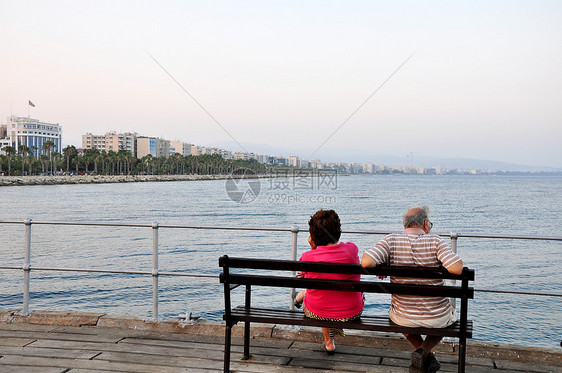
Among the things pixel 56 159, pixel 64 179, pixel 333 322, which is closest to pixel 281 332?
pixel 333 322

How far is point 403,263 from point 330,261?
63 cm

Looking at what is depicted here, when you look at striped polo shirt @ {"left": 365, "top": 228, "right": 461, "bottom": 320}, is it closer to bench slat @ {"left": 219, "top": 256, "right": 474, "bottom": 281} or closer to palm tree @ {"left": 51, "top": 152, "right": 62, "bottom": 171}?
bench slat @ {"left": 219, "top": 256, "right": 474, "bottom": 281}

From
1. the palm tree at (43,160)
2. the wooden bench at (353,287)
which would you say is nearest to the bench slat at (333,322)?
the wooden bench at (353,287)

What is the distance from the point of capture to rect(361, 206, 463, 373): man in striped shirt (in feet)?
14.0

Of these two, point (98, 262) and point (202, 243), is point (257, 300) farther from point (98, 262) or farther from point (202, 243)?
point (202, 243)

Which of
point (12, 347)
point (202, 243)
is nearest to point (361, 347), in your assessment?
point (12, 347)

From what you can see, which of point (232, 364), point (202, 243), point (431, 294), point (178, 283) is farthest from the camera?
point (202, 243)

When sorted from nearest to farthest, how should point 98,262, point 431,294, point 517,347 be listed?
point 431,294, point 517,347, point 98,262

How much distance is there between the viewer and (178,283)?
2258cm

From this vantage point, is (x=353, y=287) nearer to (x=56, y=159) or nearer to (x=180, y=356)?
(x=180, y=356)

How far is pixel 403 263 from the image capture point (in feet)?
14.3

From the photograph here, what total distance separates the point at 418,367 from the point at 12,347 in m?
3.71

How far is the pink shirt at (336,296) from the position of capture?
4602mm

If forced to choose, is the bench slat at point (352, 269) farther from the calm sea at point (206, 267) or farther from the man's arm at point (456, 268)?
the calm sea at point (206, 267)
